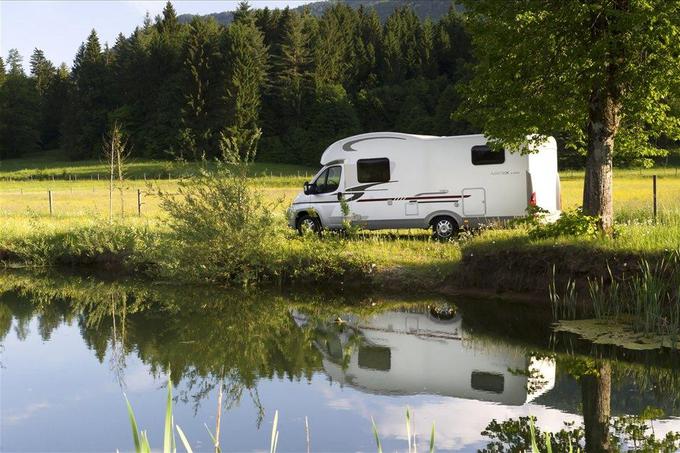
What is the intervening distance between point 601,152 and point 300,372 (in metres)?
7.55

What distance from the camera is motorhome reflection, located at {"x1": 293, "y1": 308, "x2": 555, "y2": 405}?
10.8 meters

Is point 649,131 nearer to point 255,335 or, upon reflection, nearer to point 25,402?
Result: point 255,335

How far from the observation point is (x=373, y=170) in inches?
898

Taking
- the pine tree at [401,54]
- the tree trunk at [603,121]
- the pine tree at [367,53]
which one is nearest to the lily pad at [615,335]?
the tree trunk at [603,121]

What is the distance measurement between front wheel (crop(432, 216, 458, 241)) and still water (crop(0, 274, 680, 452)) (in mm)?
5466

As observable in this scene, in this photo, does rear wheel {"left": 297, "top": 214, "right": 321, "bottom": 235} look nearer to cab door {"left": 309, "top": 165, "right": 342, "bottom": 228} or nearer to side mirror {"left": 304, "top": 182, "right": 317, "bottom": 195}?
cab door {"left": 309, "top": 165, "right": 342, "bottom": 228}

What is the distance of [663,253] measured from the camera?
13.9 meters

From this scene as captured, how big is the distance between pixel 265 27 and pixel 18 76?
36149 millimetres

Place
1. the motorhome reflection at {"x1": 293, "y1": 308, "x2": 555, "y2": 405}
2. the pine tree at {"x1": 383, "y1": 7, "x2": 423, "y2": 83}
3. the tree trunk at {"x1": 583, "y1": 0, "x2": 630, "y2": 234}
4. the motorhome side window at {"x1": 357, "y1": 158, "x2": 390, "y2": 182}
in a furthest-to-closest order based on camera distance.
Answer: the pine tree at {"x1": 383, "y1": 7, "x2": 423, "y2": 83}
the motorhome side window at {"x1": 357, "y1": 158, "x2": 390, "y2": 182}
the tree trunk at {"x1": 583, "y1": 0, "x2": 630, "y2": 234}
the motorhome reflection at {"x1": 293, "y1": 308, "x2": 555, "y2": 405}

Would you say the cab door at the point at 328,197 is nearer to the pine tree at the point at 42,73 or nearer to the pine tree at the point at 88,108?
the pine tree at the point at 88,108

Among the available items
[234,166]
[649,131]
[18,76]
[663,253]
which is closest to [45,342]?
[234,166]

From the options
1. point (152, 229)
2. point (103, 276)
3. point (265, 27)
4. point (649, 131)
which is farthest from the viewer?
point (265, 27)

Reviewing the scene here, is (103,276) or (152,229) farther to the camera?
(152,229)

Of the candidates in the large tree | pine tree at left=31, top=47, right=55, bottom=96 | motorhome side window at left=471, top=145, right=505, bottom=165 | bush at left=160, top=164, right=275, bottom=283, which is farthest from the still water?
pine tree at left=31, top=47, right=55, bottom=96
